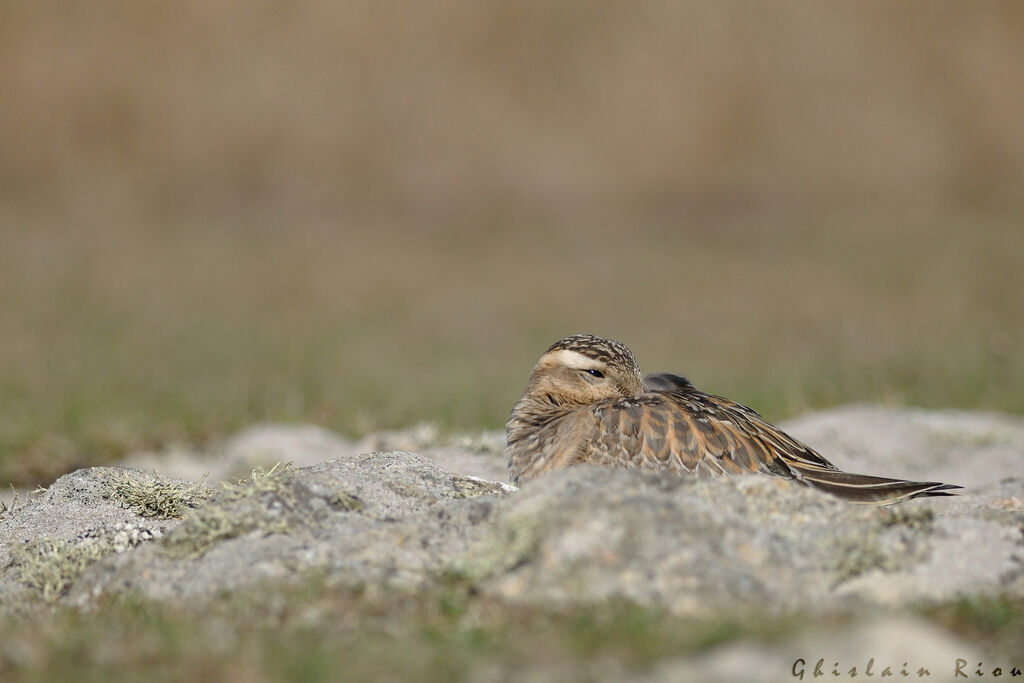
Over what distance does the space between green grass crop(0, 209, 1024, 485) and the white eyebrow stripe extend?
2825 millimetres

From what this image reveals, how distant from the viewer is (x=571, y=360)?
7.27 m

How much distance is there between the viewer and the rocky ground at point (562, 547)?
4.11 m

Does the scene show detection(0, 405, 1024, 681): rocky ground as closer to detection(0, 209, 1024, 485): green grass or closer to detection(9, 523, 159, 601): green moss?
detection(9, 523, 159, 601): green moss

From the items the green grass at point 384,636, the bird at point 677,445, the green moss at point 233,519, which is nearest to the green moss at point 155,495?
the green moss at point 233,519

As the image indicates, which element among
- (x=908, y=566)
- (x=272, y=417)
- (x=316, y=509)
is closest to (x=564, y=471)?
(x=316, y=509)

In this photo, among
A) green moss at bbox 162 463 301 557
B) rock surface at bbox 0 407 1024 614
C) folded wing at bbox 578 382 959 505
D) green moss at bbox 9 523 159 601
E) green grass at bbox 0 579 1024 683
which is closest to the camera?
green grass at bbox 0 579 1024 683

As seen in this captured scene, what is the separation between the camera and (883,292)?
54.0 ft

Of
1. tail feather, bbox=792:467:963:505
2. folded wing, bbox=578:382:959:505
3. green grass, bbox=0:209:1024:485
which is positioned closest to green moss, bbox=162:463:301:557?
folded wing, bbox=578:382:959:505

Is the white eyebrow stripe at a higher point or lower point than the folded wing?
higher

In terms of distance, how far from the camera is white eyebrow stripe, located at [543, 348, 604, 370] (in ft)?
23.6

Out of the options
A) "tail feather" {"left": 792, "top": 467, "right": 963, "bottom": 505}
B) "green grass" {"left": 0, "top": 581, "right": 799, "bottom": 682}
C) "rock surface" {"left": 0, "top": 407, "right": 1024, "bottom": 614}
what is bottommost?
"green grass" {"left": 0, "top": 581, "right": 799, "bottom": 682}

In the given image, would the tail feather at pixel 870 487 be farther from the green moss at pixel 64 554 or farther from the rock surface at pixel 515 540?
the green moss at pixel 64 554

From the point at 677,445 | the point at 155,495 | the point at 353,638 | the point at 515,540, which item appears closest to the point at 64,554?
the point at 155,495

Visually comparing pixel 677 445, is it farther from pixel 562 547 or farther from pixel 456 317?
pixel 456 317
